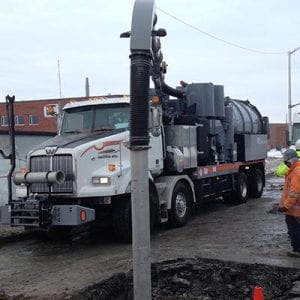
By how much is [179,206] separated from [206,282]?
4624mm

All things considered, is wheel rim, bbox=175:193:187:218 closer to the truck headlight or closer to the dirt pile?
the truck headlight

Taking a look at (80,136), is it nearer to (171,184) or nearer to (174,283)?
(171,184)

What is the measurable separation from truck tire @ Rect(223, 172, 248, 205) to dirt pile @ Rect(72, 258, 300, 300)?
8387 mm

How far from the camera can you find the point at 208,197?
1391 cm

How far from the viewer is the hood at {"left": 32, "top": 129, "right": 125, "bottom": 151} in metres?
9.95

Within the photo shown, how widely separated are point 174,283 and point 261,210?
769 cm

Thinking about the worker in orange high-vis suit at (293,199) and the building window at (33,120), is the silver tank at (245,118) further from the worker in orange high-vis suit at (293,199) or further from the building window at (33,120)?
the building window at (33,120)

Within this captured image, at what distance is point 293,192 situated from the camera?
812cm

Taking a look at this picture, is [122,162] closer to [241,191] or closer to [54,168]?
[54,168]

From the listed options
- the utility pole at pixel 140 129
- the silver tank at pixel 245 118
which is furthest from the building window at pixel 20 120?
the utility pole at pixel 140 129

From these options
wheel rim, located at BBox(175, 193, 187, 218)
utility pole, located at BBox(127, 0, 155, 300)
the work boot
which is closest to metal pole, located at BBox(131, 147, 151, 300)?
utility pole, located at BBox(127, 0, 155, 300)

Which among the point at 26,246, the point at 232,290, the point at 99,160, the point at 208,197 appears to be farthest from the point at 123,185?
the point at 208,197

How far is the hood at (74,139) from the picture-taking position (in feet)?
32.6

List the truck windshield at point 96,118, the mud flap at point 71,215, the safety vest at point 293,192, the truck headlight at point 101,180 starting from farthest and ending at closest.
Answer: the truck windshield at point 96,118
the truck headlight at point 101,180
the mud flap at point 71,215
the safety vest at point 293,192
